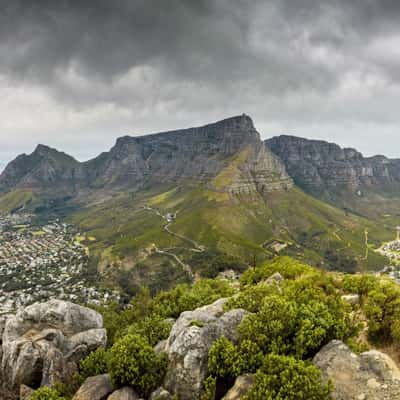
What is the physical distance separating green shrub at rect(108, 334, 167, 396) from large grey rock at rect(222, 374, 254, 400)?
25.6ft

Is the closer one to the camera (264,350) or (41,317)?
(264,350)

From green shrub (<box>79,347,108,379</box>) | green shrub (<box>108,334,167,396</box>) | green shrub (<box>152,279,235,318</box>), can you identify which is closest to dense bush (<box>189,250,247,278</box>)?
green shrub (<box>152,279,235,318</box>)

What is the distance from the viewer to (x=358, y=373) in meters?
19.4

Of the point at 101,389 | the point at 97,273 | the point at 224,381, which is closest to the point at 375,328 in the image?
the point at 224,381

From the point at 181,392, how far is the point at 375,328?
67.0 ft

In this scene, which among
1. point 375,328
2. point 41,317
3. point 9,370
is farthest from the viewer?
point 41,317

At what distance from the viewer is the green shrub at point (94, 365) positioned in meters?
29.5

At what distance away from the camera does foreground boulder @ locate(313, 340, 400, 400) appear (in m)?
18.1

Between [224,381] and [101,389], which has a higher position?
[224,381]

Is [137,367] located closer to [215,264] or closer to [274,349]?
[274,349]

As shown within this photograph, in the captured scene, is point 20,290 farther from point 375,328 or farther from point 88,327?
point 375,328

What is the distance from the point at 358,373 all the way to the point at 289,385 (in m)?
6.70

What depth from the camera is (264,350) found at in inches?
900

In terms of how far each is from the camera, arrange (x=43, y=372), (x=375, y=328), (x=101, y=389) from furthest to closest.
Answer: (x=43, y=372), (x=375, y=328), (x=101, y=389)
